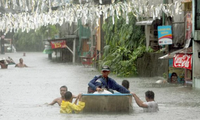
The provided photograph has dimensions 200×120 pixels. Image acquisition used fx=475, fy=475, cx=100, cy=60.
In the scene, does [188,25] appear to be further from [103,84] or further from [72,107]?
[72,107]

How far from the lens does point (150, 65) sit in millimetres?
25391

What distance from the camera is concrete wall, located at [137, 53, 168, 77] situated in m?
25.2

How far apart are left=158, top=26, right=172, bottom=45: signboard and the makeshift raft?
10408 mm

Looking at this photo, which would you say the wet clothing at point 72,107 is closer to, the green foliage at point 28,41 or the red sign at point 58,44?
the red sign at point 58,44

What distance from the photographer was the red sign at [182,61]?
19.9 metres

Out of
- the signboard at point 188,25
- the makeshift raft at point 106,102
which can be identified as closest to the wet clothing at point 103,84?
the makeshift raft at point 106,102

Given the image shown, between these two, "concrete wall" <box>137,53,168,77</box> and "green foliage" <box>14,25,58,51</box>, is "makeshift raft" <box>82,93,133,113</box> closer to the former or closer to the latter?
"concrete wall" <box>137,53,168,77</box>

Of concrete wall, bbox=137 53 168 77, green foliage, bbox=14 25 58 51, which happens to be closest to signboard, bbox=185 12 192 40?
concrete wall, bbox=137 53 168 77

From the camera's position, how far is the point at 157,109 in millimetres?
13195

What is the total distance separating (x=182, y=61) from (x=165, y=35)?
2665 mm

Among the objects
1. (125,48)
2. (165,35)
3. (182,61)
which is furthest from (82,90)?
(125,48)

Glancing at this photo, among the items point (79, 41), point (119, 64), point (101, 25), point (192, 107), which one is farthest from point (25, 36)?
point (192, 107)

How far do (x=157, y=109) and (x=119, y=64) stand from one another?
518 inches

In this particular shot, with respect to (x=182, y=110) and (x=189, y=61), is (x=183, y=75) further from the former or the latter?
(x=182, y=110)
